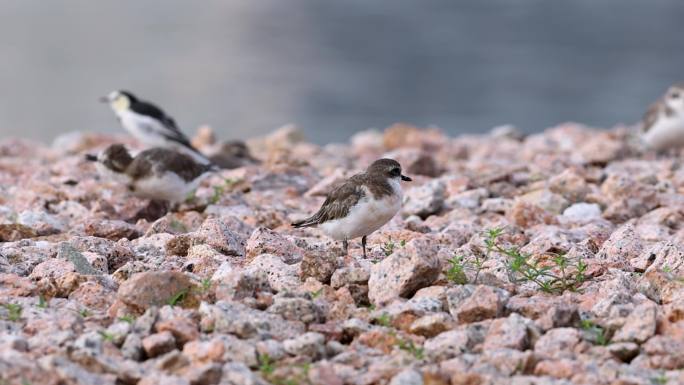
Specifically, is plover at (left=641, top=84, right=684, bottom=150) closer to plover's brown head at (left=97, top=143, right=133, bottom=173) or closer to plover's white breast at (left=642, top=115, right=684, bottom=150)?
plover's white breast at (left=642, top=115, right=684, bottom=150)

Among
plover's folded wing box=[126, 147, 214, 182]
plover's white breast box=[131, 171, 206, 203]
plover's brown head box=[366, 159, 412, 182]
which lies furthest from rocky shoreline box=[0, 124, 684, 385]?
plover's folded wing box=[126, 147, 214, 182]

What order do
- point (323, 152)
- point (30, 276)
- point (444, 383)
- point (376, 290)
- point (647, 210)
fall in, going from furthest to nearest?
1. point (323, 152)
2. point (647, 210)
3. point (30, 276)
4. point (376, 290)
5. point (444, 383)

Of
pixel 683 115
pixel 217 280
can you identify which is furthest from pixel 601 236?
pixel 683 115

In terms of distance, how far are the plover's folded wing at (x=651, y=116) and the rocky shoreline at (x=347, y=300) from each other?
4.89 m

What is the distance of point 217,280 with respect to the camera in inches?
231

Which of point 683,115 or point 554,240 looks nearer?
point 554,240

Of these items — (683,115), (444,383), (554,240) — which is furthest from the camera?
(683,115)

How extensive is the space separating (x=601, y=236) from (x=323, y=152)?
6990 mm

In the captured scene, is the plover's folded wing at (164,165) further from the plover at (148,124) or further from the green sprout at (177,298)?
the green sprout at (177,298)

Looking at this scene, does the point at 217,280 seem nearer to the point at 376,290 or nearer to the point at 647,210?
the point at 376,290

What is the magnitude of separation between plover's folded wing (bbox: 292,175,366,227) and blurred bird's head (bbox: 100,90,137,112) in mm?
7850

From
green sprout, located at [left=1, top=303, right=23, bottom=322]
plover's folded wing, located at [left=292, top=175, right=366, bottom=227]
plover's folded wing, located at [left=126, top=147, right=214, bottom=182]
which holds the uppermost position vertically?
plover's folded wing, located at [left=126, top=147, right=214, bottom=182]

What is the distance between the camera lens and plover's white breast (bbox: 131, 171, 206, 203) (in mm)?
9480

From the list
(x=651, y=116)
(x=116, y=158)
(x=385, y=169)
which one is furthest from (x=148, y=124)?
(x=385, y=169)
